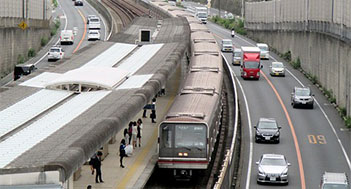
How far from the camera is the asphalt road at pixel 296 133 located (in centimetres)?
4488

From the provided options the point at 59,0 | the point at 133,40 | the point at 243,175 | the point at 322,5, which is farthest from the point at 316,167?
the point at 59,0

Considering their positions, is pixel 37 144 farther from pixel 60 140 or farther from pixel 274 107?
pixel 274 107

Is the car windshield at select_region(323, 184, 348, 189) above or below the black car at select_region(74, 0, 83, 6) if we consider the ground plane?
below

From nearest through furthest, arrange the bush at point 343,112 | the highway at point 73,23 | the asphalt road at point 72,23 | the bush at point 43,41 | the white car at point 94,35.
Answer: the bush at point 343,112, the asphalt road at point 72,23, the highway at point 73,23, the bush at point 43,41, the white car at point 94,35

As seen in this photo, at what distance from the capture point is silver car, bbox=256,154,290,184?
1634 inches

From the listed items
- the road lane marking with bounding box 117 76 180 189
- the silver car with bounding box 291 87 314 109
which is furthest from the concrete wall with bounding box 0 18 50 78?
the road lane marking with bounding box 117 76 180 189

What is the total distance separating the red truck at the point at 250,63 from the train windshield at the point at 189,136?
35115 mm

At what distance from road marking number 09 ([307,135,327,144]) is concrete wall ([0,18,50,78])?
29.4 meters

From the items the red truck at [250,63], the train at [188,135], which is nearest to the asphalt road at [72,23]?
the red truck at [250,63]

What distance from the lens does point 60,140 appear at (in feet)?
97.9

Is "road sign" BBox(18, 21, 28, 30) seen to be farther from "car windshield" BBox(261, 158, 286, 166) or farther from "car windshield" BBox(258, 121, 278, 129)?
"car windshield" BBox(261, 158, 286, 166)

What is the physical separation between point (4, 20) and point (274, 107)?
86.1ft

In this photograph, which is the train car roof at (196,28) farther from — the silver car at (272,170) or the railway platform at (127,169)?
the silver car at (272,170)

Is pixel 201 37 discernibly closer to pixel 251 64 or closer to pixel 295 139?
pixel 251 64
